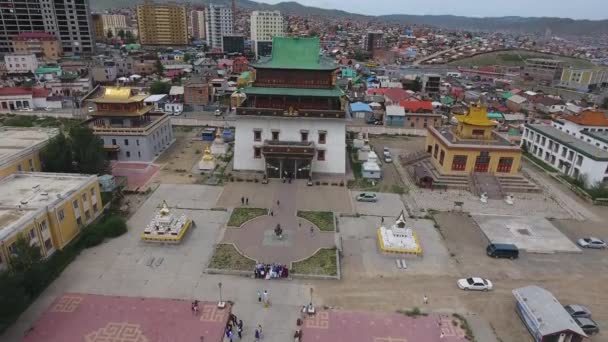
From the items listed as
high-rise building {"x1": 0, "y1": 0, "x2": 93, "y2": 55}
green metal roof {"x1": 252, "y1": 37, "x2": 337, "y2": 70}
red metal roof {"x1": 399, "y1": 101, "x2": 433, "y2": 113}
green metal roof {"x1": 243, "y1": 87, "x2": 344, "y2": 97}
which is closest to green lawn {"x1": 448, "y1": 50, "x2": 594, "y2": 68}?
red metal roof {"x1": 399, "y1": 101, "x2": 433, "y2": 113}

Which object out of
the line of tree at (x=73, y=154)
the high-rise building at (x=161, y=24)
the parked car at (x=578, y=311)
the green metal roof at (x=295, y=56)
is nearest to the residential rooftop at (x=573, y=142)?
the parked car at (x=578, y=311)

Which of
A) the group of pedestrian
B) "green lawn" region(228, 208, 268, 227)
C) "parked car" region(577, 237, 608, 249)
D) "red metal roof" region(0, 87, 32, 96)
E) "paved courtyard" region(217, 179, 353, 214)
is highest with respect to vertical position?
"red metal roof" region(0, 87, 32, 96)

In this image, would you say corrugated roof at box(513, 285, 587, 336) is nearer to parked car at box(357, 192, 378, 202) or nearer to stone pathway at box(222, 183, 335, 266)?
stone pathway at box(222, 183, 335, 266)

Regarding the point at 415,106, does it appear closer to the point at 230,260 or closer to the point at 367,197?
the point at 367,197

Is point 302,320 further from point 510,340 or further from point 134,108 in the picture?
point 134,108

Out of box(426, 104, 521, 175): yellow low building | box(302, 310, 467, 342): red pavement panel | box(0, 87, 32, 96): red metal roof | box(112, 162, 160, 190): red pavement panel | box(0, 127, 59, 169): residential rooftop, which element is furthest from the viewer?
box(0, 87, 32, 96): red metal roof

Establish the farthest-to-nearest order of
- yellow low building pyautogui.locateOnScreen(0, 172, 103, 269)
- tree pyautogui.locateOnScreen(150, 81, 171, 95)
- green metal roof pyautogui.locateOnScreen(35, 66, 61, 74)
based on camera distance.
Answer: green metal roof pyautogui.locateOnScreen(35, 66, 61, 74) < tree pyautogui.locateOnScreen(150, 81, 171, 95) < yellow low building pyautogui.locateOnScreen(0, 172, 103, 269)
